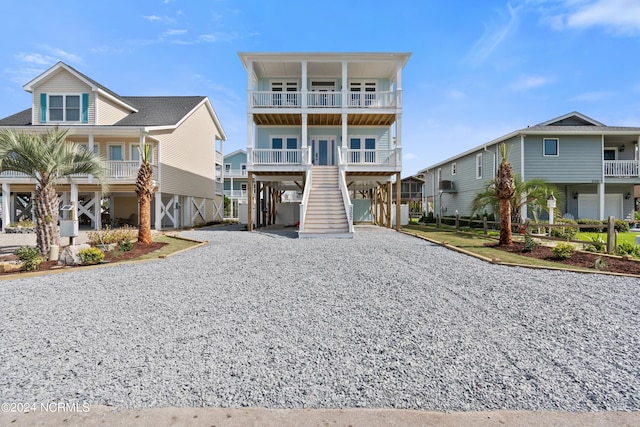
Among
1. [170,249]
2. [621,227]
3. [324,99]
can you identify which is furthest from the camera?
[324,99]

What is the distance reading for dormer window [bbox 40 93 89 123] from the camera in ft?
63.1

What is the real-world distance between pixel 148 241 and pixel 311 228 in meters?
6.47

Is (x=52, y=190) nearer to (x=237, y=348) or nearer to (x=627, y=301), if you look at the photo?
(x=237, y=348)

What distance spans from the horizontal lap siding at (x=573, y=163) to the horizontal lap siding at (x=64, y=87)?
86.8 feet

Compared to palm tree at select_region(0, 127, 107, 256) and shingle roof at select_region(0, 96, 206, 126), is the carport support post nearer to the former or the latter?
palm tree at select_region(0, 127, 107, 256)

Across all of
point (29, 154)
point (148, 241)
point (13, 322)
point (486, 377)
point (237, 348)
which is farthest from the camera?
point (148, 241)

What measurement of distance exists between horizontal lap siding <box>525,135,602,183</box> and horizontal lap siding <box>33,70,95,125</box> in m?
26.5

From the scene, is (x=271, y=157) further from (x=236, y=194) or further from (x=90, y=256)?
(x=236, y=194)

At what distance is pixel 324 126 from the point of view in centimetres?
2108

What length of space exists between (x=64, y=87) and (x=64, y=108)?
127 cm

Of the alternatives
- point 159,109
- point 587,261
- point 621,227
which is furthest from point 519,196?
point 159,109

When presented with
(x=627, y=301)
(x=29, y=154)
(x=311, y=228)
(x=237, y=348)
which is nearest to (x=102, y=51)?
(x=29, y=154)

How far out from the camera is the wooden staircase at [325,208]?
13.9 meters

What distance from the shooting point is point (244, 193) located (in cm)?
3894
